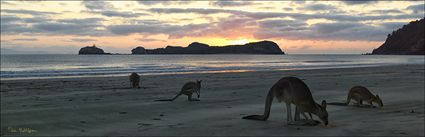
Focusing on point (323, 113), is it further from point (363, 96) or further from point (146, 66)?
point (146, 66)

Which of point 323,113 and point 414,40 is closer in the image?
point 323,113

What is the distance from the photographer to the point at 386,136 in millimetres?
5668

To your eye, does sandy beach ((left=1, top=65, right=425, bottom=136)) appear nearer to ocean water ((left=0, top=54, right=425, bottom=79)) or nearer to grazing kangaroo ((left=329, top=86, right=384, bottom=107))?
grazing kangaroo ((left=329, top=86, right=384, bottom=107))

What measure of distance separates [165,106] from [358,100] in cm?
394

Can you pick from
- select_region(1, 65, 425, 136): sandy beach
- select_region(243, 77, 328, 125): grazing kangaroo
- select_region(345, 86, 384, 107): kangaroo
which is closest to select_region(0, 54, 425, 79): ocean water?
select_region(1, 65, 425, 136): sandy beach

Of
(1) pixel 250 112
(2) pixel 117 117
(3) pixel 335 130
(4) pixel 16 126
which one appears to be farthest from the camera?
(1) pixel 250 112

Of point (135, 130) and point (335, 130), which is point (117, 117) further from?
point (335, 130)

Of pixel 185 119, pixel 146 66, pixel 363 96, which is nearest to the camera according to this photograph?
pixel 185 119

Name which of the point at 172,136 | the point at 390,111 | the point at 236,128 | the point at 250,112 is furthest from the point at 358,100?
the point at 172,136

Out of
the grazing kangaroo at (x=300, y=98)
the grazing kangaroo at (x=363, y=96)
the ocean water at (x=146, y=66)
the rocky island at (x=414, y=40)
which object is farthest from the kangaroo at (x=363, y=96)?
the rocky island at (x=414, y=40)

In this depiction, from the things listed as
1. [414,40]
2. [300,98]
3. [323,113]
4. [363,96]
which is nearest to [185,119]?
[300,98]

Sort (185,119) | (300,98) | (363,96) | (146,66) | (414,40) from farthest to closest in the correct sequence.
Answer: (414,40) → (146,66) → (363,96) → (185,119) → (300,98)

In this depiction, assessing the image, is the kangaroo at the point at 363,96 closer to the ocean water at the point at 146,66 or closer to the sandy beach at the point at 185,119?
the sandy beach at the point at 185,119

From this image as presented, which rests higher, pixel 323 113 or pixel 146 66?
pixel 146 66
